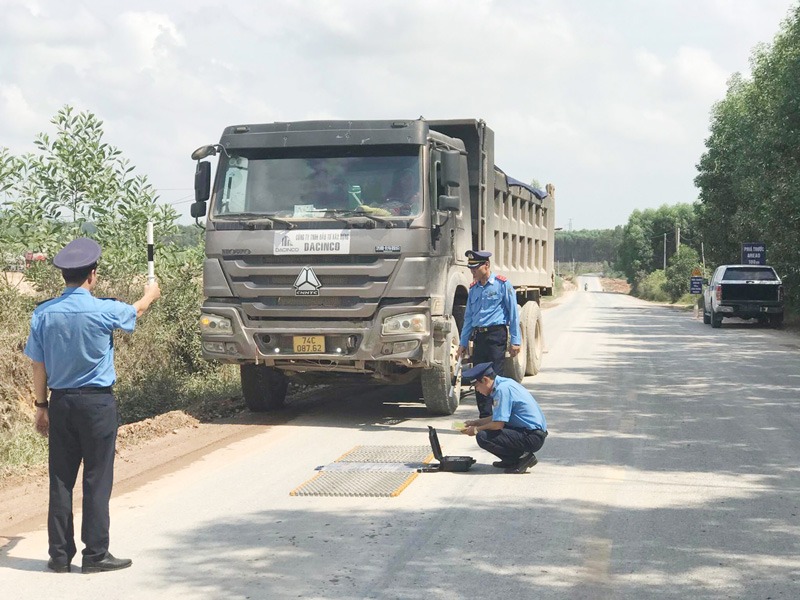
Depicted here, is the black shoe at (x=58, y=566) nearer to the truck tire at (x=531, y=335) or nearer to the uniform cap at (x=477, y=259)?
the uniform cap at (x=477, y=259)

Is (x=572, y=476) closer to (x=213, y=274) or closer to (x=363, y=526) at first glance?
(x=363, y=526)

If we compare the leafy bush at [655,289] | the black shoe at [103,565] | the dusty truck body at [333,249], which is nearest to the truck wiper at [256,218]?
the dusty truck body at [333,249]

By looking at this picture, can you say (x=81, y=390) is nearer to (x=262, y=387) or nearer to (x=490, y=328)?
(x=490, y=328)

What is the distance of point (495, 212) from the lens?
1300cm

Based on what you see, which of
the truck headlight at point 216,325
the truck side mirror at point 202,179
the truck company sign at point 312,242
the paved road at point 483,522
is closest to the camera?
the paved road at point 483,522

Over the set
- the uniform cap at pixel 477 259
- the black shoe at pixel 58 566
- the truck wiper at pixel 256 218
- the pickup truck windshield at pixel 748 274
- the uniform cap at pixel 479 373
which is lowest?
the black shoe at pixel 58 566

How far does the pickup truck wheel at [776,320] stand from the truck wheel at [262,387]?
2340cm

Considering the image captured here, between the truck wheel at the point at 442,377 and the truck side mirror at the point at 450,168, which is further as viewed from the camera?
the truck wheel at the point at 442,377

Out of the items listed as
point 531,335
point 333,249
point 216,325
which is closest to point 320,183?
point 333,249

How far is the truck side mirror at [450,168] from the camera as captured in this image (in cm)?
1011

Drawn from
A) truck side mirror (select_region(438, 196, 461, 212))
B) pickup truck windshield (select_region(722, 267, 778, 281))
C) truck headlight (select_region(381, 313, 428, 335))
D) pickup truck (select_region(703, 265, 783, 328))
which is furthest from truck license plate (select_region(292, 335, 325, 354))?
pickup truck windshield (select_region(722, 267, 778, 281))

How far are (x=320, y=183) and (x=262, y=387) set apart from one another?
8.64 ft

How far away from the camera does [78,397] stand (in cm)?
532

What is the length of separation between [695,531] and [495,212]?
739 centimetres
